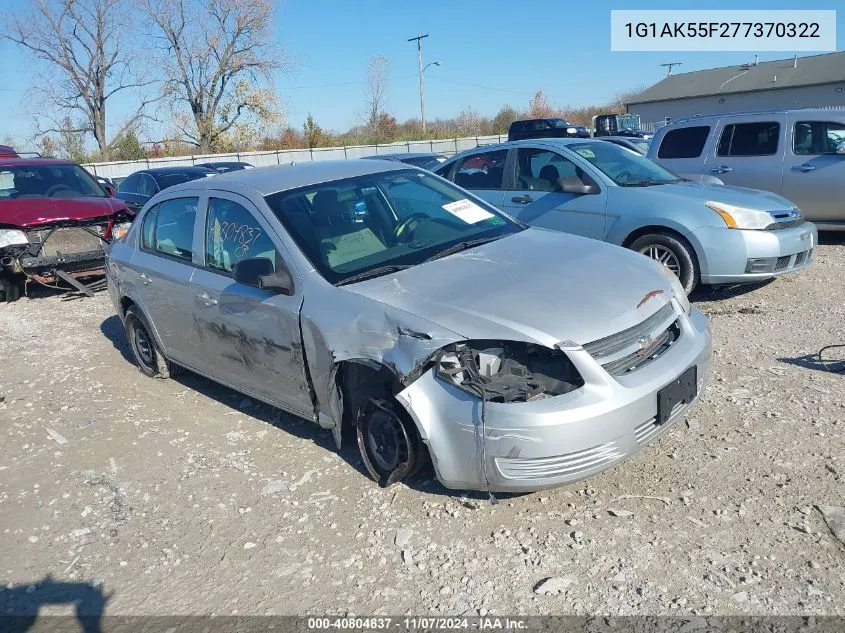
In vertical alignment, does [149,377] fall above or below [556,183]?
below

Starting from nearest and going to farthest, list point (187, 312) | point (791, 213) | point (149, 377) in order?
point (187, 312) → point (149, 377) → point (791, 213)

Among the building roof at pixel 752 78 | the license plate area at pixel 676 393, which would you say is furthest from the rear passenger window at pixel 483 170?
the building roof at pixel 752 78

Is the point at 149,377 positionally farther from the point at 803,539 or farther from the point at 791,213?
the point at 791,213

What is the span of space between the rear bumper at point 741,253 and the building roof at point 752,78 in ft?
149

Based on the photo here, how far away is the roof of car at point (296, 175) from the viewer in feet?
14.5

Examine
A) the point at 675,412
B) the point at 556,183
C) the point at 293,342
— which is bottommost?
the point at 675,412

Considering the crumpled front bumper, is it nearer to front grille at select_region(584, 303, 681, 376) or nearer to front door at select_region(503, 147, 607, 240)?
front grille at select_region(584, 303, 681, 376)

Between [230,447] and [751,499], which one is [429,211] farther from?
[751,499]

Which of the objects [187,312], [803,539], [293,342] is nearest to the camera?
[803,539]

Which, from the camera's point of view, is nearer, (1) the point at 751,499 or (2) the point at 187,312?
(1) the point at 751,499

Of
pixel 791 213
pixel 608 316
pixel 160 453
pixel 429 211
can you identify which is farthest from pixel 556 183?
pixel 160 453

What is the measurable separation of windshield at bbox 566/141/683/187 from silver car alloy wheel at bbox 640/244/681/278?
28.0 inches

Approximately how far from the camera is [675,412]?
3.42 metres

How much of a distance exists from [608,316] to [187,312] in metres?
2.92
